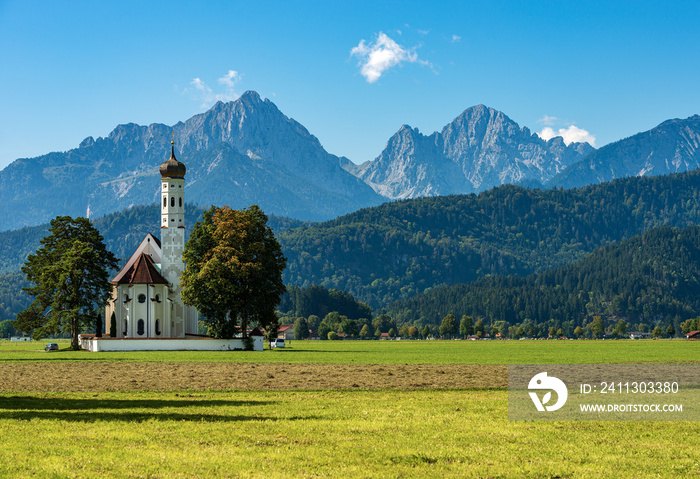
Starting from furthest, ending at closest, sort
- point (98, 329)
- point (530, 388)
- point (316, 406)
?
point (98, 329)
point (530, 388)
point (316, 406)

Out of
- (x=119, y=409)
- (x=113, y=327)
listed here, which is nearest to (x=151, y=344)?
(x=113, y=327)

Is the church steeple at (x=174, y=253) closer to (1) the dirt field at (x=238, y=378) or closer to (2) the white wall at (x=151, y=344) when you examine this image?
(2) the white wall at (x=151, y=344)

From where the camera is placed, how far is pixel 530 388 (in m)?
35.1

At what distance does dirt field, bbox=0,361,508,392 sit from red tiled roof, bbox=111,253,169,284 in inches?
2257

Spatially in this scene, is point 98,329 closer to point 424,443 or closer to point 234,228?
point 234,228

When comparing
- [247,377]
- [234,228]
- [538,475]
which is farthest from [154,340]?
[538,475]

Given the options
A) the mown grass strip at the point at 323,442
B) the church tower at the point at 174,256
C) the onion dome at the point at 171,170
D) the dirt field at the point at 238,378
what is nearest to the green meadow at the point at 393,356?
the dirt field at the point at 238,378

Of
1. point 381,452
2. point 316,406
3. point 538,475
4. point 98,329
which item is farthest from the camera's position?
point 98,329

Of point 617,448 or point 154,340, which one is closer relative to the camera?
point 617,448

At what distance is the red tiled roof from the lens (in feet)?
363

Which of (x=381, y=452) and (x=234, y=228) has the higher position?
(x=234, y=228)

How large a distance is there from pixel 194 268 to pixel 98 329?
78.5 feet

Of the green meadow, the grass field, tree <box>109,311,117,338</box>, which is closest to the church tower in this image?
tree <box>109,311,117,338</box>

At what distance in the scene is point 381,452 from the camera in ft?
64.0
